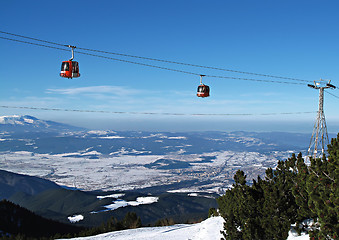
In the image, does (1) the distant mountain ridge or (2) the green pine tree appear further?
(1) the distant mountain ridge

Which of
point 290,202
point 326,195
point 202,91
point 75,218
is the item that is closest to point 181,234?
point 290,202

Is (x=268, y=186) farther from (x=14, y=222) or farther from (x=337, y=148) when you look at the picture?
(x=14, y=222)

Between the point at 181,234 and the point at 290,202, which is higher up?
the point at 290,202

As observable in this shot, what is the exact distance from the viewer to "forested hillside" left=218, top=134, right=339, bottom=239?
25.5 feet

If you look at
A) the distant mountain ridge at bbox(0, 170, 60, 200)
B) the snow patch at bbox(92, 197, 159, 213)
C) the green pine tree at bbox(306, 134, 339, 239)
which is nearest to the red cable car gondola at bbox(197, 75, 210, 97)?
the green pine tree at bbox(306, 134, 339, 239)

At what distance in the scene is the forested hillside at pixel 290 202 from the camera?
7758 mm

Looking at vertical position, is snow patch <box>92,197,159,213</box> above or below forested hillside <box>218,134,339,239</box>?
below

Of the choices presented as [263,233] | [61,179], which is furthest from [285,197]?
[61,179]

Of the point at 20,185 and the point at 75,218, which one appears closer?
the point at 75,218

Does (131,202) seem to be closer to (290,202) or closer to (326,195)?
(290,202)

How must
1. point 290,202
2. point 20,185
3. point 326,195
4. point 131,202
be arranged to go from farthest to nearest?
point 20,185
point 131,202
point 290,202
point 326,195

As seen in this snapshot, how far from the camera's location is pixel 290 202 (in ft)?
39.5

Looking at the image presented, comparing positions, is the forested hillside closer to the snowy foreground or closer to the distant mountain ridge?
the snowy foreground

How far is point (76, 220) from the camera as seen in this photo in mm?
79375
